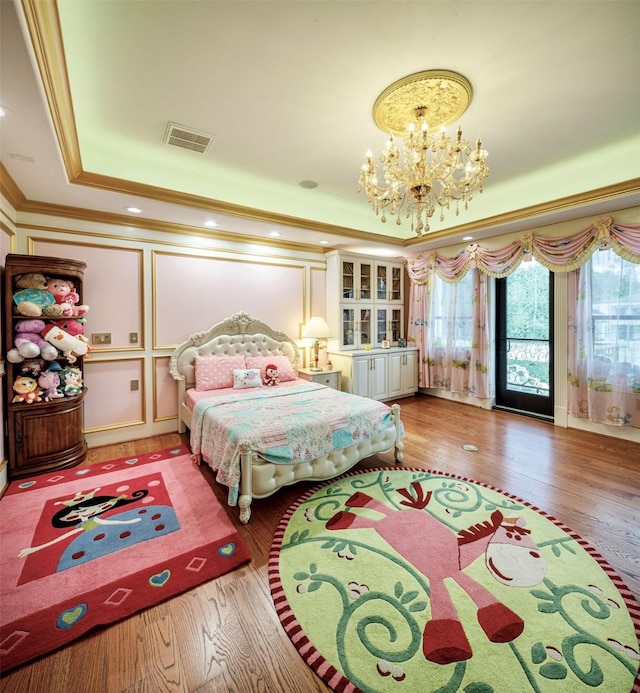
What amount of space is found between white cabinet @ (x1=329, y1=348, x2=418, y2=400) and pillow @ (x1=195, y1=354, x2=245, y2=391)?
1.70 meters

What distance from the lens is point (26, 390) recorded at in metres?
2.94

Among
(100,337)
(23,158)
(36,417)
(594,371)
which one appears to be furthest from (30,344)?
(594,371)

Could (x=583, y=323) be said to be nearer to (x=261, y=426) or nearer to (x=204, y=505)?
(x=261, y=426)

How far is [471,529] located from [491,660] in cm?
91

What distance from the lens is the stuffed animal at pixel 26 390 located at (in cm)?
292

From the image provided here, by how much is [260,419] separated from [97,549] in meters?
1.30

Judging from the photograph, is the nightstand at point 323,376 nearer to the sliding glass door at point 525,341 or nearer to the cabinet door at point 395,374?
the cabinet door at point 395,374

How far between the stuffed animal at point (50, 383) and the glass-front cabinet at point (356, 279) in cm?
372

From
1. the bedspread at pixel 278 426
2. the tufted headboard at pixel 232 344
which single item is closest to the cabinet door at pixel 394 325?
the tufted headboard at pixel 232 344

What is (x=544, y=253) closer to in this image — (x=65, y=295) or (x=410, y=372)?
(x=410, y=372)

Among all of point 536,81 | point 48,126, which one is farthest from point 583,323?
point 48,126

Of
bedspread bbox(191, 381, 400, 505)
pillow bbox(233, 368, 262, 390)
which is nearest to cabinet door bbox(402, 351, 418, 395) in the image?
bedspread bbox(191, 381, 400, 505)

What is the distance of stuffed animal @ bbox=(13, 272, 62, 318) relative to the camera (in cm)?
292

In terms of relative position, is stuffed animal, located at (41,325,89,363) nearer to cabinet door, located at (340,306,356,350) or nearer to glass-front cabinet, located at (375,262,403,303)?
cabinet door, located at (340,306,356,350)
